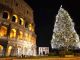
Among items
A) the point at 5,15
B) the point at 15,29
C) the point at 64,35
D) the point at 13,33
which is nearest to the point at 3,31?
the point at 13,33

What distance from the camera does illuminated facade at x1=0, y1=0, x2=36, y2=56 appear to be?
121ft

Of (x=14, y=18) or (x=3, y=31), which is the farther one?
(x=14, y=18)

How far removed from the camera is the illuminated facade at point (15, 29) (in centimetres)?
3689

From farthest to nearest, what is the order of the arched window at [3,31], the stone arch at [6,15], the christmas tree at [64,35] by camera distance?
the stone arch at [6,15]
the arched window at [3,31]
the christmas tree at [64,35]

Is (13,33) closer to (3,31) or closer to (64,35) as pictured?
(3,31)

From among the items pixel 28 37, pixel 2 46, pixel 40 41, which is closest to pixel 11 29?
pixel 2 46

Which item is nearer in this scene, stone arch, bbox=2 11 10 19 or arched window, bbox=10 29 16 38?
stone arch, bbox=2 11 10 19

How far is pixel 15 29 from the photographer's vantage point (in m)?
40.1

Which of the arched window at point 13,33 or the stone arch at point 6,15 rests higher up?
the stone arch at point 6,15

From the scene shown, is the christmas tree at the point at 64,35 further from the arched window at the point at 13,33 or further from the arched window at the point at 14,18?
the arched window at the point at 14,18

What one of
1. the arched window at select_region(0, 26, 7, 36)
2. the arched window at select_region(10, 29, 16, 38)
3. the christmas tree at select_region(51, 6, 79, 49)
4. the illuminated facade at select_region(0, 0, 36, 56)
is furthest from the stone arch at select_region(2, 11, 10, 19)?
the christmas tree at select_region(51, 6, 79, 49)

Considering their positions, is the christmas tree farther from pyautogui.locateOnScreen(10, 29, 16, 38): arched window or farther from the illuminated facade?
pyautogui.locateOnScreen(10, 29, 16, 38): arched window

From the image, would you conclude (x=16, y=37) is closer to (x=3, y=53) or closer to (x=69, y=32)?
(x=3, y=53)

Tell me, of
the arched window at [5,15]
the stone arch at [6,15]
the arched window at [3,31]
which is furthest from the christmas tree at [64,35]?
the arched window at [5,15]
